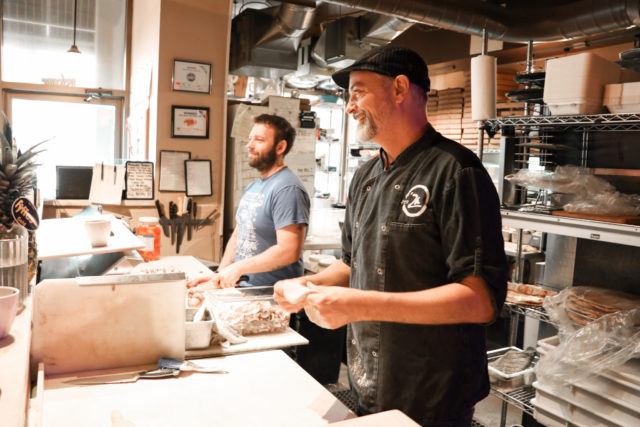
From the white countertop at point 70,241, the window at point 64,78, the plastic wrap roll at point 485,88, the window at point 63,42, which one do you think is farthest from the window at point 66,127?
the plastic wrap roll at point 485,88

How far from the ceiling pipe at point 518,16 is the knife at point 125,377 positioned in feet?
9.31

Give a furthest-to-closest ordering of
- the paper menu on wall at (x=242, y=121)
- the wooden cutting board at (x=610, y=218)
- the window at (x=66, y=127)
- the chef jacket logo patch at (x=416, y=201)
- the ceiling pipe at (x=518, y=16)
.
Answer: the window at (x=66, y=127) < the paper menu on wall at (x=242, y=121) < the ceiling pipe at (x=518, y=16) < the wooden cutting board at (x=610, y=218) < the chef jacket logo patch at (x=416, y=201)

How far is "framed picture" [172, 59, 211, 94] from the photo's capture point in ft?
13.2

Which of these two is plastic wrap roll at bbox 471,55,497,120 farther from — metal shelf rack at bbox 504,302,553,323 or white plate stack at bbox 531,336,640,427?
white plate stack at bbox 531,336,640,427

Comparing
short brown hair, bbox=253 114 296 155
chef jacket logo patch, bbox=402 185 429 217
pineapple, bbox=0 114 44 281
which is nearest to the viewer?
pineapple, bbox=0 114 44 281

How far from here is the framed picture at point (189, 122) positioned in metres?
4.08

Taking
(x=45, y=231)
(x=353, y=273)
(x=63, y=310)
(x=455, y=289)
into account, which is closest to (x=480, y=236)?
(x=455, y=289)

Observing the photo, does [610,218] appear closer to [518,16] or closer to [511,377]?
[511,377]

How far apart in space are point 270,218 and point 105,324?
133 centimetres

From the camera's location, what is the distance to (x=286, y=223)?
2535 mm

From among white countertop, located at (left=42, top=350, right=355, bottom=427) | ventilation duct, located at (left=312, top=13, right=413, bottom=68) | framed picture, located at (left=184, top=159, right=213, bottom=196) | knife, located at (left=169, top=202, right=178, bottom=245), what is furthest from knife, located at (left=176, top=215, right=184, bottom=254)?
white countertop, located at (left=42, top=350, right=355, bottom=427)

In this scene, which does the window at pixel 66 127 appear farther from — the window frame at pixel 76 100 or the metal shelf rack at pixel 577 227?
the metal shelf rack at pixel 577 227

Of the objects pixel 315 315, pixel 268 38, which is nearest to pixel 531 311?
pixel 315 315

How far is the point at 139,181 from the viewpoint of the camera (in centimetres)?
400
